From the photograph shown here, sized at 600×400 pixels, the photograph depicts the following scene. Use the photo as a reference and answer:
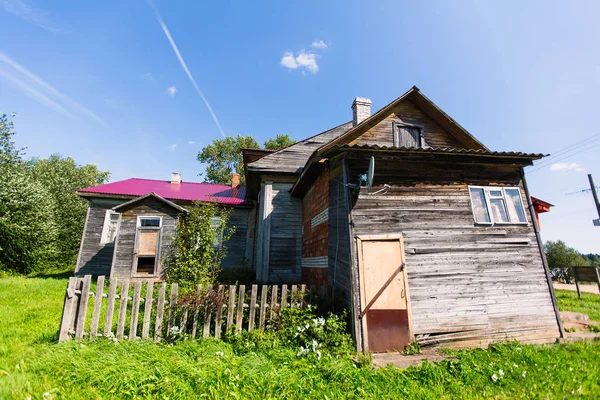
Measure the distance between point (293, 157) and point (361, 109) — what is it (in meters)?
4.03

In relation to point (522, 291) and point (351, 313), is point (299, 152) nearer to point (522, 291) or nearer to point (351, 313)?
point (351, 313)

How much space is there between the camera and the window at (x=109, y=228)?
1518cm

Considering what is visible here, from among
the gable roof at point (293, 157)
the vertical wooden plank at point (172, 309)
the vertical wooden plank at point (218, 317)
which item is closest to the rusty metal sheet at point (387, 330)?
the vertical wooden plank at point (218, 317)

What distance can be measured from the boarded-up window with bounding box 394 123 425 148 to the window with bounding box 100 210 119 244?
615 inches

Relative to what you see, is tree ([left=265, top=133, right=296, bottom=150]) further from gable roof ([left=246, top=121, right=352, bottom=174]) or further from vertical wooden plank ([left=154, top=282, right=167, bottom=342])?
vertical wooden plank ([left=154, top=282, right=167, bottom=342])

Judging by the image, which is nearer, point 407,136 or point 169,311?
point 169,311

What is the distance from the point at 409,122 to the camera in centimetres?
1064

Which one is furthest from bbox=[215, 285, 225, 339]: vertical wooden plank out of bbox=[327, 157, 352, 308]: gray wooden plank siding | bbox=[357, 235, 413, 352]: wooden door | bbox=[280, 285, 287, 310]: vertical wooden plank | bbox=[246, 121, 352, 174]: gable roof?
bbox=[246, 121, 352, 174]: gable roof

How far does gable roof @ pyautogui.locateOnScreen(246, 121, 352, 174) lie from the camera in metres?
12.7

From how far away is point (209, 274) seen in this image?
1140 centimetres

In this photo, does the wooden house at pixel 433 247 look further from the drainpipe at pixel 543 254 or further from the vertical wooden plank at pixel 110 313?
the vertical wooden plank at pixel 110 313

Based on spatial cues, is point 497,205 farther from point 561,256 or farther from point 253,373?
point 561,256

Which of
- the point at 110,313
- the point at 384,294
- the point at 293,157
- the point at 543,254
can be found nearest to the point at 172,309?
the point at 110,313

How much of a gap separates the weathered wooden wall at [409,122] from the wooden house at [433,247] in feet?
10.2
